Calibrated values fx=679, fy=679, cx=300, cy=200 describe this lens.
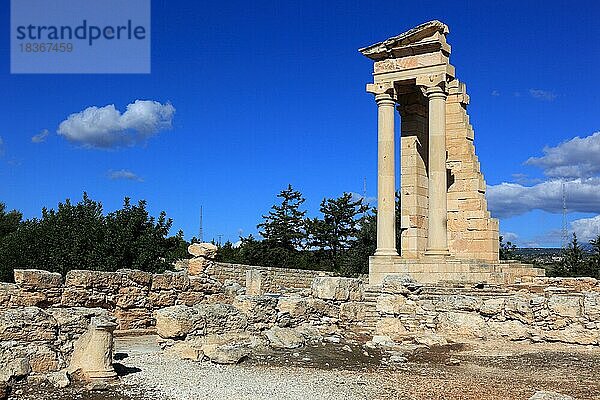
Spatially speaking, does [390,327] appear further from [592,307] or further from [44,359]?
[44,359]

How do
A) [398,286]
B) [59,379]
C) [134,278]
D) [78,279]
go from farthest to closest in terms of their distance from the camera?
[134,278]
[78,279]
[398,286]
[59,379]

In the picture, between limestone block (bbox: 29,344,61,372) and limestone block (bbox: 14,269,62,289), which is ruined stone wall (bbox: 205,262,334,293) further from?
limestone block (bbox: 29,344,61,372)

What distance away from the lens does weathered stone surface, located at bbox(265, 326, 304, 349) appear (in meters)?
11.7

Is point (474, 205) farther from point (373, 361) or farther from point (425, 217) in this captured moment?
point (373, 361)

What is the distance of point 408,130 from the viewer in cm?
2331

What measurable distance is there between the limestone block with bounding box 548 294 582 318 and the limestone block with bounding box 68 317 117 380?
25.9ft

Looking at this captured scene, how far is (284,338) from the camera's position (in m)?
12.0

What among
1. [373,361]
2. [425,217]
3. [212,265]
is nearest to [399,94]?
[425,217]

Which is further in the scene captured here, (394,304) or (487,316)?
(394,304)

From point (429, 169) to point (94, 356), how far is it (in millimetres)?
14599

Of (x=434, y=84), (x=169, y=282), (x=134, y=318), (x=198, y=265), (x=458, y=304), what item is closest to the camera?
(x=458, y=304)

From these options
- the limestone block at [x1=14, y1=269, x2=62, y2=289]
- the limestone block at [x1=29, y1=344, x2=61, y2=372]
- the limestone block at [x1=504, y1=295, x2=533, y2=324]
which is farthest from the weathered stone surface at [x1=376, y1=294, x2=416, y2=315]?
the limestone block at [x1=29, y1=344, x2=61, y2=372]

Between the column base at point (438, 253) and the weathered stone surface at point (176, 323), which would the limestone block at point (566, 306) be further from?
the column base at point (438, 253)

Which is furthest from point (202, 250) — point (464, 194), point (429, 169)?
point (464, 194)
